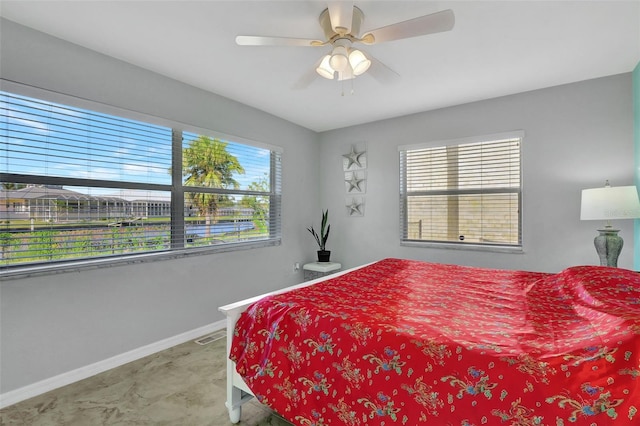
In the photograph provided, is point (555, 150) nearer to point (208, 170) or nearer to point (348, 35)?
point (348, 35)

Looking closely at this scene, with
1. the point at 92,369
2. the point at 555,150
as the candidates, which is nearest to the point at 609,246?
the point at 555,150

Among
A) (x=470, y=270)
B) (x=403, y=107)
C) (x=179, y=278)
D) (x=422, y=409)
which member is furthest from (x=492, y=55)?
(x=179, y=278)

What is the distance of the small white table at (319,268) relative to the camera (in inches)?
152

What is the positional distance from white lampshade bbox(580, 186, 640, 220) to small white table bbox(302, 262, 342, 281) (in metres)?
2.67

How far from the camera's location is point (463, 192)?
3.38 metres

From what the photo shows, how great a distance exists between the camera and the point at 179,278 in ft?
8.89

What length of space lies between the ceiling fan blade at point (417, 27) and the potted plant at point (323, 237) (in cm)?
283

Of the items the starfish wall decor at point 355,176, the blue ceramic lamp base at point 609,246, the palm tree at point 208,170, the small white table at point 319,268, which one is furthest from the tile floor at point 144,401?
the blue ceramic lamp base at point 609,246

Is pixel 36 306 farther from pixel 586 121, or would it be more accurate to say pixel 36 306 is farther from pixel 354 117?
pixel 586 121

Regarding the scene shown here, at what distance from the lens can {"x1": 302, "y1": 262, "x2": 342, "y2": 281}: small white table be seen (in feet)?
12.7

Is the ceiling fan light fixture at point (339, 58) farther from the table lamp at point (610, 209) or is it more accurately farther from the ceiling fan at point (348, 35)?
the table lamp at point (610, 209)

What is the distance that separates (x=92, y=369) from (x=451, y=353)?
254cm

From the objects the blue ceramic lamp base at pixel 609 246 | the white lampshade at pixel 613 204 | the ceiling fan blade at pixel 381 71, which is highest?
the ceiling fan blade at pixel 381 71

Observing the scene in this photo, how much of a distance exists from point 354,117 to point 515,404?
3414mm
